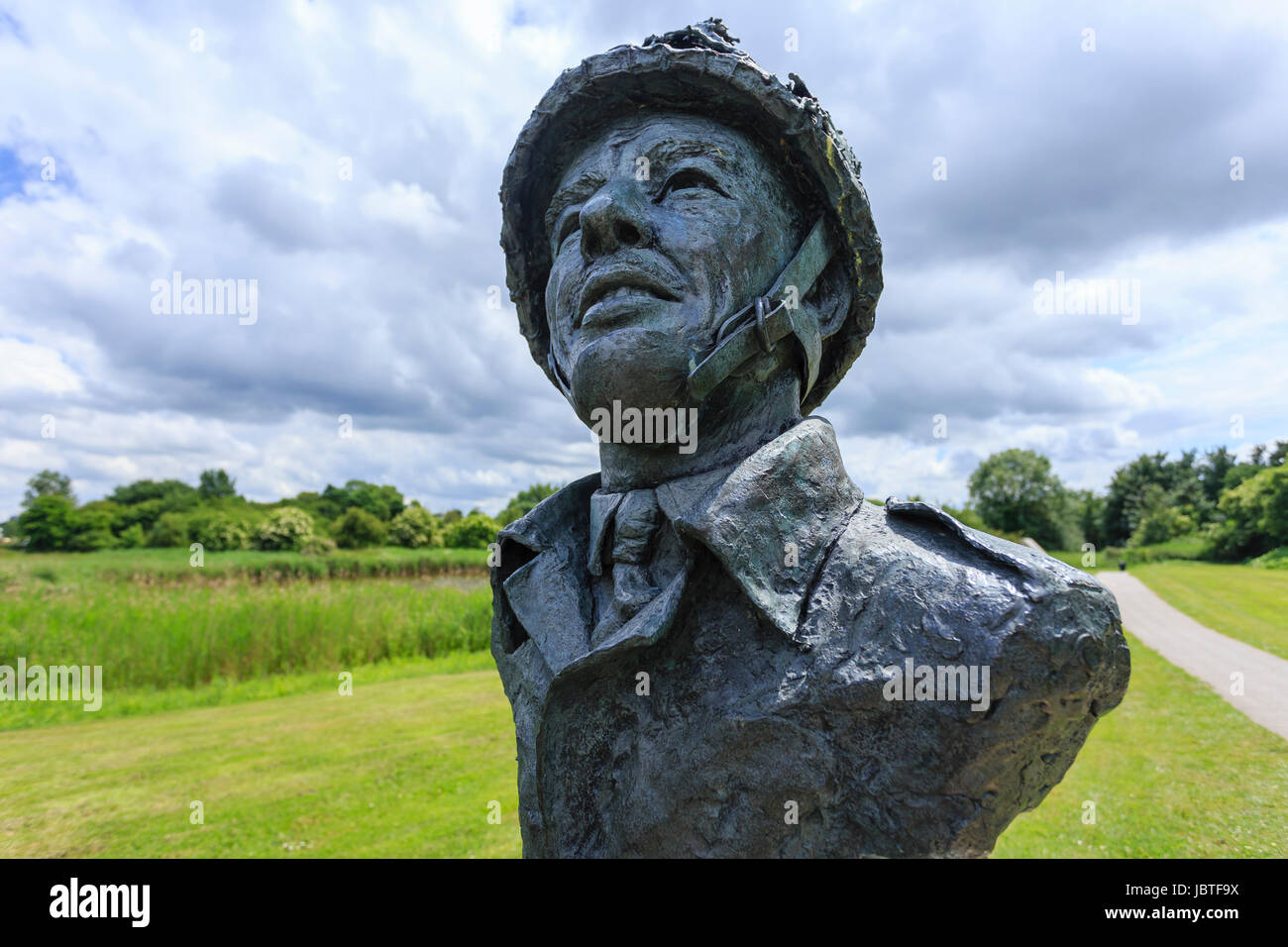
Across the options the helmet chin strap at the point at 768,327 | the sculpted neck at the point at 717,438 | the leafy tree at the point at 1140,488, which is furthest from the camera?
the leafy tree at the point at 1140,488

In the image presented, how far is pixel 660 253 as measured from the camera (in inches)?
89.0

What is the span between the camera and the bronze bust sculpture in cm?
181

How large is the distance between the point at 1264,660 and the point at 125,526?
161ft

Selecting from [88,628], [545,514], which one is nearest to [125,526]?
[88,628]

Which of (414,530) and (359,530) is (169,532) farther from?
(414,530)

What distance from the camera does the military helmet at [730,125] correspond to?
2.35m

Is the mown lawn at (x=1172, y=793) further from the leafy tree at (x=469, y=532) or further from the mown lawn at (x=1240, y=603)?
the leafy tree at (x=469, y=532)

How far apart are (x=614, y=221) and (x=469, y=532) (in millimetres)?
36974

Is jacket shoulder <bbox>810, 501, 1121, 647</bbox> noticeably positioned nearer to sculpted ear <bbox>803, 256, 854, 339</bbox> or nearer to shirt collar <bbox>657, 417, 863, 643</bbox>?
shirt collar <bbox>657, 417, 863, 643</bbox>

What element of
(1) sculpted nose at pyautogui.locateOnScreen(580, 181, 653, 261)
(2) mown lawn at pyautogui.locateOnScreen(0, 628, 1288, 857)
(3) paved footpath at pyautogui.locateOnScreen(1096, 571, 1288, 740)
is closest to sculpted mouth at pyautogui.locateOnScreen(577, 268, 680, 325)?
(1) sculpted nose at pyautogui.locateOnScreen(580, 181, 653, 261)

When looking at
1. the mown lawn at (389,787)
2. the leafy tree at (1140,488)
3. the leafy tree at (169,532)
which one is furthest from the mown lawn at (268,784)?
the leafy tree at (1140,488)
